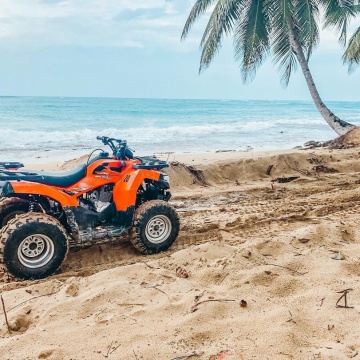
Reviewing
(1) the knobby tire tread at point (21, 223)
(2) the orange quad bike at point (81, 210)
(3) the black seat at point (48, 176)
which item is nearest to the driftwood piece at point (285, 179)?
(2) the orange quad bike at point (81, 210)

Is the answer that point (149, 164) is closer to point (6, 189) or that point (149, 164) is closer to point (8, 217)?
point (6, 189)

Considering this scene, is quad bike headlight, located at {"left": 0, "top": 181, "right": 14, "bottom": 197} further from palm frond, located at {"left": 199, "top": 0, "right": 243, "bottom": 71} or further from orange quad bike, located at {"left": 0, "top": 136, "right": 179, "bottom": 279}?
palm frond, located at {"left": 199, "top": 0, "right": 243, "bottom": 71}

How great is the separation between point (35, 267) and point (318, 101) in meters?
12.8

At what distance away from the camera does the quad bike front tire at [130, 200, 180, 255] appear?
4629 mm

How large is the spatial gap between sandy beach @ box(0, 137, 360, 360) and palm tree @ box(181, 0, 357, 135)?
9537 millimetres

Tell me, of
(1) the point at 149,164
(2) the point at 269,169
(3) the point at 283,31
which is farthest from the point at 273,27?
(1) the point at 149,164

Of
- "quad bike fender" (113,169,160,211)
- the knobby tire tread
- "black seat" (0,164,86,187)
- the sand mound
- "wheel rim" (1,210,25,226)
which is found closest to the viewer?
the knobby tire tread

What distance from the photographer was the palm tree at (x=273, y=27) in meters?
13.6

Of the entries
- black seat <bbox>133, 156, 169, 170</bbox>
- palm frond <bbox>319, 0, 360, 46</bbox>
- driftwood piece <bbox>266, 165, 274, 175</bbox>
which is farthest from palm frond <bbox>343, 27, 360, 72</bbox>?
black seat <bbox>133, 156, 169, 170</bbox>

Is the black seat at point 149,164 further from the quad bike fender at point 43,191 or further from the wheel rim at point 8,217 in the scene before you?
the wheel rim at point 8,217

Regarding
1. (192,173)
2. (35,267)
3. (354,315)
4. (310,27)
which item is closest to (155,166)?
(35,267)

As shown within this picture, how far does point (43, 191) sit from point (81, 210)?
1.43 feet

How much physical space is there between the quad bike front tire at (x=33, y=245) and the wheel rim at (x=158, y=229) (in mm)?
952

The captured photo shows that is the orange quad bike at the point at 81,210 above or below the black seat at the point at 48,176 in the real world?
below
